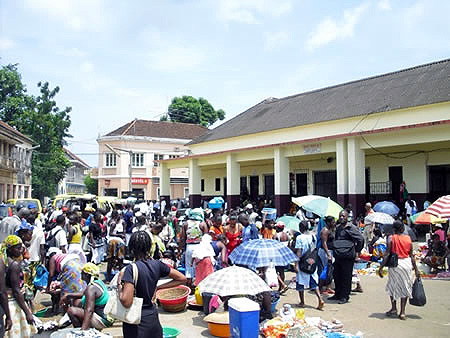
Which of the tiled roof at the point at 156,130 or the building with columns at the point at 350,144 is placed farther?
the tiled roof at the point at 156,130

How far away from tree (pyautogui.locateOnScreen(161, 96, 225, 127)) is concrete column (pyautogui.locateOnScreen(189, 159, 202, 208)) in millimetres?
30722

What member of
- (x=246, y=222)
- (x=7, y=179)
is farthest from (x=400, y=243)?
(x=7, y=179)

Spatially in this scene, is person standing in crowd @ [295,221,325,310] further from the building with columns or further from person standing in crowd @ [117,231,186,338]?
the building with columns

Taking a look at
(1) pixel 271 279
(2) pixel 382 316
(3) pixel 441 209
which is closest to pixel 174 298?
(1) pixel 271 279

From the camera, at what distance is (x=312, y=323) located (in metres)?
6.79

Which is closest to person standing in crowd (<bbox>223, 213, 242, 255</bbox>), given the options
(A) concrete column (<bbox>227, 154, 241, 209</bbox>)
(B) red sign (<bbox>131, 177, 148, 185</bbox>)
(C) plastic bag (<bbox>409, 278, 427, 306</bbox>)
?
(C) plastic bag (<bbox>409, 278, 427, 306</bbox>)

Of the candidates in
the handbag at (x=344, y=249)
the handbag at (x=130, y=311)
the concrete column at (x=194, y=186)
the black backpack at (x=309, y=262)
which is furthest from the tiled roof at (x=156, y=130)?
the handbag at (x=130, y=311)

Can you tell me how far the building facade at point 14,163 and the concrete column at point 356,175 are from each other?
25.0 meters

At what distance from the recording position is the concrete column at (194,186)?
28.8 meters

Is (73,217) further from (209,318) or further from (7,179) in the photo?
(7,179)

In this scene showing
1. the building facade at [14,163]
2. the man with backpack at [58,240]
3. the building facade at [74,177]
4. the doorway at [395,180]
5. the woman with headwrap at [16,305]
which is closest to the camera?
the woman with headwrap at [16,305]

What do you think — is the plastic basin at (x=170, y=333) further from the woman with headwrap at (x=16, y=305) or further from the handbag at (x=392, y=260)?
the handbag at (x=392, y=260)

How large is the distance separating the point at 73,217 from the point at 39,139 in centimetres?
3900

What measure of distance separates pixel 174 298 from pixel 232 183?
1747 cm
